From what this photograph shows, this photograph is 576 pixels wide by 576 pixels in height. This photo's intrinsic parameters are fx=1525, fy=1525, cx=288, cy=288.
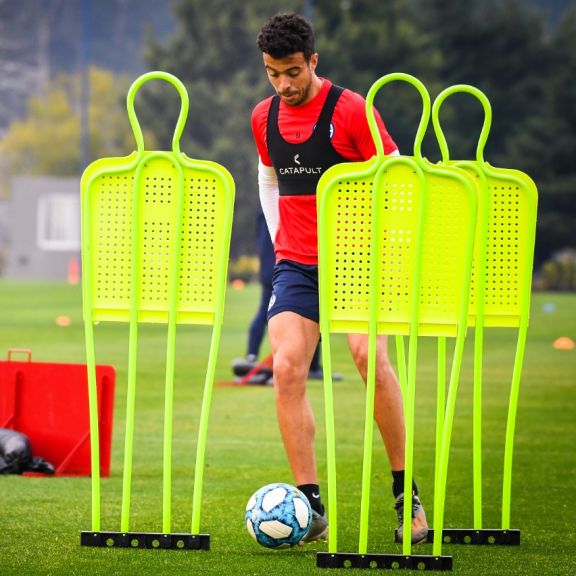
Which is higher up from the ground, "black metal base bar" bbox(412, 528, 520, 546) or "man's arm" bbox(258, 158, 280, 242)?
"man's arm" bbox(258, 158, 280, 242)

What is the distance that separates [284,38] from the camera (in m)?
6.07

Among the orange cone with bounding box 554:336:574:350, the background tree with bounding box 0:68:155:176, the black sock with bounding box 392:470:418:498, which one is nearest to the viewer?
the black sock with bounding box 392:470:418:498

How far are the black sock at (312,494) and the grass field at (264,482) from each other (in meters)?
0.21

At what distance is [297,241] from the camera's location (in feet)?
21.3

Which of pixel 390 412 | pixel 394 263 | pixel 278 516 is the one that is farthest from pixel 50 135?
pixel 394 263

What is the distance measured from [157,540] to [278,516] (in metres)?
0.50

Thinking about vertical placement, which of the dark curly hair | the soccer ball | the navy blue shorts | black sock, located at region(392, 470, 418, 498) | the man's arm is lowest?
the soccer ball

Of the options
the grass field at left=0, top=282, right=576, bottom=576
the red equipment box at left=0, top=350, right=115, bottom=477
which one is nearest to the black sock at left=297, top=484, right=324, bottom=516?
the grass field at left=0, top=282, right=576, bottom=576

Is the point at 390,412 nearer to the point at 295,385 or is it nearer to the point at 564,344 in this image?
the point at 295,385

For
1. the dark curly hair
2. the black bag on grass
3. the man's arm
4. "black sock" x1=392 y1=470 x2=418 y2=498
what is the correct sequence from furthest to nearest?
the black bag on grass → the man's arm → "black sock" x1=392 y1=470 x2=418 y2=498 → the dark curly hair

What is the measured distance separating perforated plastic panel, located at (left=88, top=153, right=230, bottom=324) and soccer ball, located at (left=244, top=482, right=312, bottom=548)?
2.40 ft

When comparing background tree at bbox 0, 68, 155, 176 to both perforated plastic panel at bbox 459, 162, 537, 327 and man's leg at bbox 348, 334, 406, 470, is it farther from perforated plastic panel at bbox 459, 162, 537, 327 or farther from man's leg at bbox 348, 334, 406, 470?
perforated plastic panel at bbox 459, 162, 537, 327

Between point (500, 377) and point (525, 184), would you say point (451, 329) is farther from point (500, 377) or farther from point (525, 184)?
point (500, 377)

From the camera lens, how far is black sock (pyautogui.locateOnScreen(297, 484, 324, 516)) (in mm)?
6359
